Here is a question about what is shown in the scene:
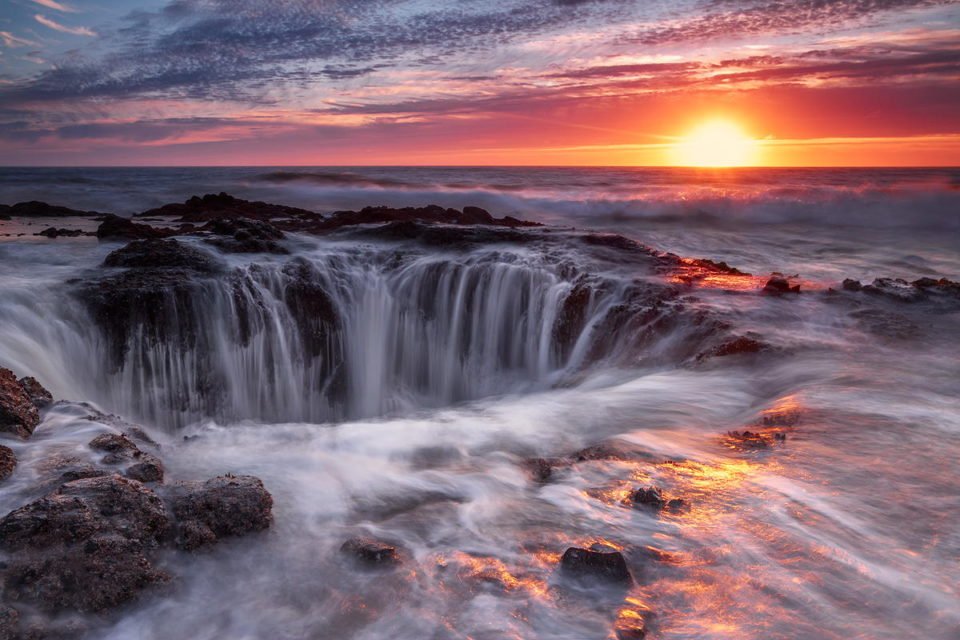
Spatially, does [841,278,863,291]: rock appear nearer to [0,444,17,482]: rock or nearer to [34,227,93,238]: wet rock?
[0,444,17,482]: rock

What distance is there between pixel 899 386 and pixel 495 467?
173 inches

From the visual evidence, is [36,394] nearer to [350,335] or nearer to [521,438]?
[521,438]

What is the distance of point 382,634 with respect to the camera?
297 centimetres

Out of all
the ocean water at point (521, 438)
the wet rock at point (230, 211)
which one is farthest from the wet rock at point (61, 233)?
the wet rock at point (230, 211)

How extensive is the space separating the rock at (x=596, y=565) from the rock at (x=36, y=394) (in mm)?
4325

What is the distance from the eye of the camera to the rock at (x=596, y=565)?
329 cm

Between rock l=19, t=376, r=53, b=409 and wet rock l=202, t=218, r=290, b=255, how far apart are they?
203 inches

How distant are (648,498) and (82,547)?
10.3 ft

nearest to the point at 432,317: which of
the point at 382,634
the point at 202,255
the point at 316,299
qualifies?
the point at 316,299

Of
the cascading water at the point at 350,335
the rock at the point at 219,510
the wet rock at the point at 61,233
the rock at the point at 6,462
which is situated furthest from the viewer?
the wet rock at the point at 61,233

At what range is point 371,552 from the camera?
139 inches

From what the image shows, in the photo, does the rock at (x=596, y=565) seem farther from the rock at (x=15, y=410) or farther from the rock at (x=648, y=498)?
the rock at (x=15, y=410)

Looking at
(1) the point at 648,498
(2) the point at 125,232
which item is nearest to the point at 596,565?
(1) the point at 648,498

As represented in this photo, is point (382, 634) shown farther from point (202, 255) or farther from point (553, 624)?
point (202, 255)
